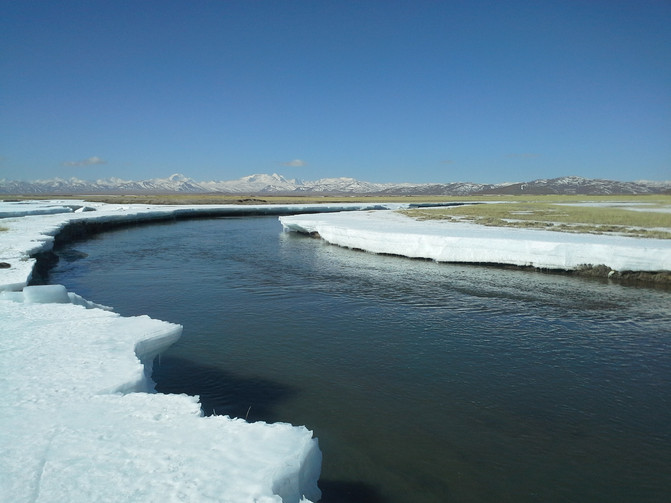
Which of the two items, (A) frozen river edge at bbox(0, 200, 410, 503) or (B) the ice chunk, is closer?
(A) frozen river edge at bbox(0, 200, 410, 503)

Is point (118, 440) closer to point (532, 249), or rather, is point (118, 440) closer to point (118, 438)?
point (118, 438)

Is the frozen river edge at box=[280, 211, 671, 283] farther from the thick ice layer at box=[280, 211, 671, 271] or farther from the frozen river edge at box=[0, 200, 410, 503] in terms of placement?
the frozen river edge at box=[0, 200, 410, 503]

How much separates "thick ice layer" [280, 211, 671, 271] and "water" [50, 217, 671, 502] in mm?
925

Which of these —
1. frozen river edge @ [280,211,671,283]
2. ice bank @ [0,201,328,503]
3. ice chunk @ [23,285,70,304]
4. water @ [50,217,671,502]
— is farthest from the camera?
frozen river edge @ [280,211,671,283]

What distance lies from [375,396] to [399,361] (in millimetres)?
1371

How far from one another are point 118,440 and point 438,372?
200 inches

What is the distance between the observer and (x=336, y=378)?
287 inches

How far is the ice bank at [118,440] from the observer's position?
11.0ft

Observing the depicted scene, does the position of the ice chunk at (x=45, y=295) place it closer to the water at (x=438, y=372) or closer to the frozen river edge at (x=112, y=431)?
the frozen river edge at (x=112, y=431)

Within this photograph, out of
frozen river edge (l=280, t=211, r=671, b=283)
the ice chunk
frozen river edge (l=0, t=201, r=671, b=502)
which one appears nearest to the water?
frozen river edge (l=280, t=211, r=671, b=283)

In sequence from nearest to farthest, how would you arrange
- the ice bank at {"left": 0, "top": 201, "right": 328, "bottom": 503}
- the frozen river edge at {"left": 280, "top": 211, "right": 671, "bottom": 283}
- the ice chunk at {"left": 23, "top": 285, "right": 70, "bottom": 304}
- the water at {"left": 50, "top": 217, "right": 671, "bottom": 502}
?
the ice bank at {"left": 0, "top": 201, "right": 328, "bottom": 503} < the water at {"left": 50, "top": 217, "right": 671, "bottom": 502} < the ice chunk at {"left": 23, "top": 285, "right": 70, "bottom": 304} < the frozen river edge at {"left": 280, "top": 211, "right": 671, "bottom": 283}

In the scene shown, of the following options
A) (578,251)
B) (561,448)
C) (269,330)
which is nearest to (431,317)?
(269,330)

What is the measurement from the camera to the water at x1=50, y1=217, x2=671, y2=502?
5078 millimetres

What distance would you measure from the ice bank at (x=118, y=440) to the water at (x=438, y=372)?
1204 mm
